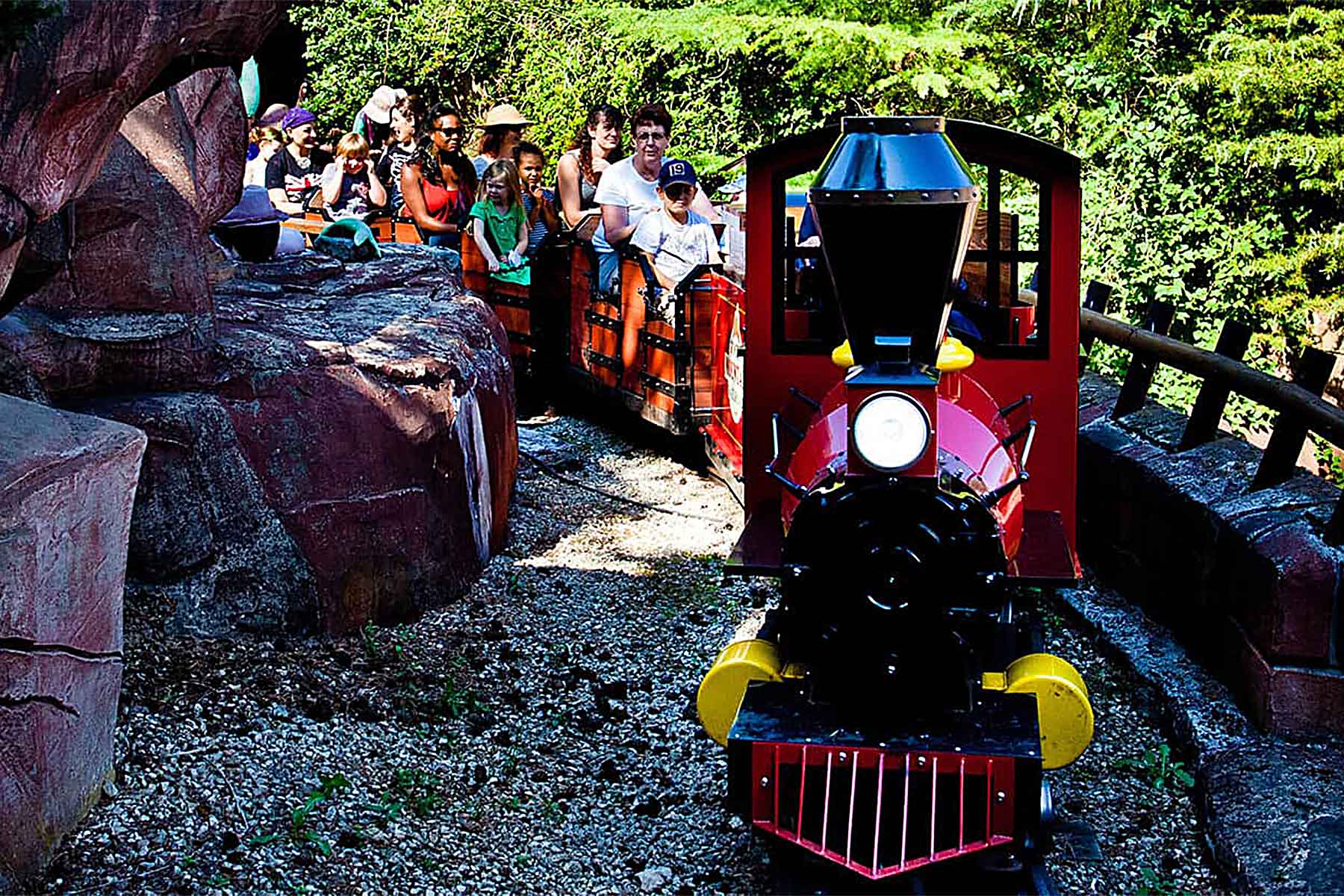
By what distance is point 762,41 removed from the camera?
1630cm

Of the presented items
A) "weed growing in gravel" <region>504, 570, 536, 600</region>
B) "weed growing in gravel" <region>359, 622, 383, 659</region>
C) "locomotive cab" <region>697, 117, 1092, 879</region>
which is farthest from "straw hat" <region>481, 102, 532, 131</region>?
"locomotive cab" <region>697, 117, 1092, 879</region>

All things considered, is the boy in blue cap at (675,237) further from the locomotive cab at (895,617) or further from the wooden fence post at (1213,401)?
the locomotive cab at (895,617)

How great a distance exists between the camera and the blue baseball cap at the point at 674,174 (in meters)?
9.05

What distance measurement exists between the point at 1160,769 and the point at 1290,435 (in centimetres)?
126

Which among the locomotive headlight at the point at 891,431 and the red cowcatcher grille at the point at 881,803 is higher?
the locomotive headlight at the point at 891,431

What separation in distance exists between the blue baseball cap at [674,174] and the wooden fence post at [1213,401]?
3744 millimetres

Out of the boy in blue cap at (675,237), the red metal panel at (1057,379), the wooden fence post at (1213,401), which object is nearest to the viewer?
the red metal panel at (1057,379)

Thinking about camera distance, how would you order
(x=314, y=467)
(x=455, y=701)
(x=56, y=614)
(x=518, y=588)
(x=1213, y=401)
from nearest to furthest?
(x=56, y=614)
(x=455, y=701)
(x=314, y=467)
(x=1213, y=401)
(x=518, y=588)

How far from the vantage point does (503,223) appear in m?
10.8

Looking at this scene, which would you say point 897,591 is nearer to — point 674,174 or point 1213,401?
point 1213,401

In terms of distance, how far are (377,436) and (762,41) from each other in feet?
37.9

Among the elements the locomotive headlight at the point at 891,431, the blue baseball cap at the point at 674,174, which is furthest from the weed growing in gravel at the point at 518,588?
the locomotive headlight at the point at 891,431

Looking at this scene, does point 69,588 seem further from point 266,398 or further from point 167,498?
point 266,398

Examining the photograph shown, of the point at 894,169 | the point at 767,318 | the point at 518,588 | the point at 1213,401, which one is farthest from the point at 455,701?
the point at 1213,401
